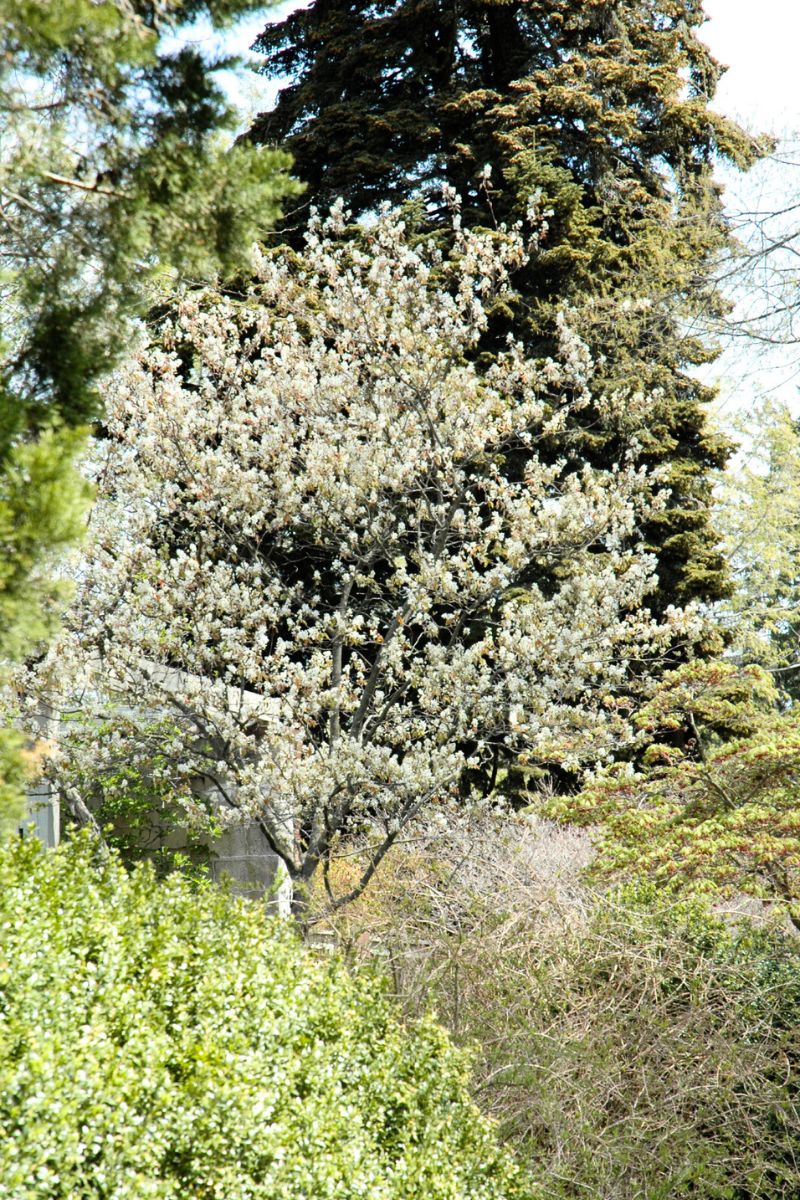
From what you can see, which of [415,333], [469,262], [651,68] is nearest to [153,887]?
[415,333]

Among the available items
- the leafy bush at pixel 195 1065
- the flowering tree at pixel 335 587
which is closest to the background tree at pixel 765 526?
the flowering tree at pixel 335 587

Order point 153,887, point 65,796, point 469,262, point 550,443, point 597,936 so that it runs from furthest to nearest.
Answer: point 550,443 < point 469,262 < point 65,796 < point 597,936 < point 153,887

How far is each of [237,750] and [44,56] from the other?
5069mm

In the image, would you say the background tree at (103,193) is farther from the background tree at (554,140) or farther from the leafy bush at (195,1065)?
the background tree at (554,140)

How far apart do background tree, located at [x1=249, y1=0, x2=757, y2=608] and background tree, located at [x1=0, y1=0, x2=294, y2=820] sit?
8.47 metres

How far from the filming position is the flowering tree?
21.3ft

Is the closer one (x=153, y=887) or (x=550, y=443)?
(x=153, y=887)

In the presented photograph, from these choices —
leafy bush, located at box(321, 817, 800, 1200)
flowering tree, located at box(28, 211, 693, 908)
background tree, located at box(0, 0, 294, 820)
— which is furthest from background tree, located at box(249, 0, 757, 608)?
background tree, located at box(0, 0, 294, 820)

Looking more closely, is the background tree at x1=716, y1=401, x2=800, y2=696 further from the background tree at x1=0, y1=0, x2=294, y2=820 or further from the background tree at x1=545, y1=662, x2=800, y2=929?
the background tree at x1=0, y1=0, x2=294, y2=820

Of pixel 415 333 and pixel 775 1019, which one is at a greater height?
pixel 415 333

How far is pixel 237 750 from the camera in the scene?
673 cm

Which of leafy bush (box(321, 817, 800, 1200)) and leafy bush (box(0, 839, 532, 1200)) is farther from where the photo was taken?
leafy bush (box(321, 817, 800, 1200))

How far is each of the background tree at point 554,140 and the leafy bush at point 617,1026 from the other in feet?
21.5

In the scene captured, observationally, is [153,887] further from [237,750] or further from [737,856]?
[237,750]
